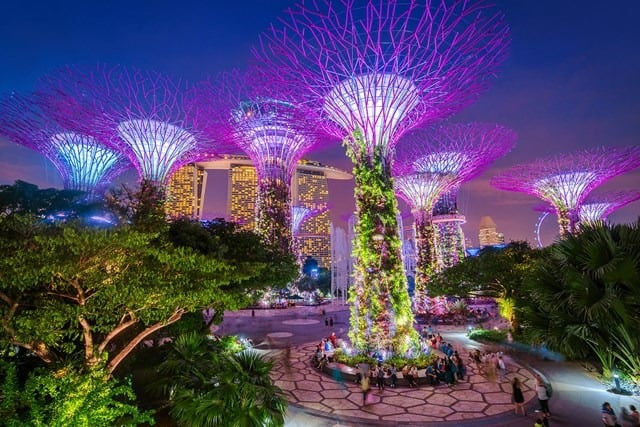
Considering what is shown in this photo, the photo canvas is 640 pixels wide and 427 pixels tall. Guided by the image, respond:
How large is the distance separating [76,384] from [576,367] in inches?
639

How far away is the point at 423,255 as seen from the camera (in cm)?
2800

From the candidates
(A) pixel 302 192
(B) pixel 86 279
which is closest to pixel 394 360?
(B) pixel 86 279

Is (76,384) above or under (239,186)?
under

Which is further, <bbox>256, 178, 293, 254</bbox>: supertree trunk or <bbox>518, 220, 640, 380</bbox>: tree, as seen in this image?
<bbox>256, 178, 293, 254</bbox>: supertree trunk

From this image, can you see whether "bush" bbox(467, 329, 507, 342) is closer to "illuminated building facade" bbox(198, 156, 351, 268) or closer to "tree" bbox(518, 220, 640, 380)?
"tree" bbox(518, 220, 640, 380)

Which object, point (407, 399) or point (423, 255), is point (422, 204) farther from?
point (407, 399)

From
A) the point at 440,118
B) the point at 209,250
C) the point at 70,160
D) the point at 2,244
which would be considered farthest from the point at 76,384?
the point at 70,160

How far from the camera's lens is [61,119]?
23312 millimetres

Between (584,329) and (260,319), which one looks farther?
(260,319)

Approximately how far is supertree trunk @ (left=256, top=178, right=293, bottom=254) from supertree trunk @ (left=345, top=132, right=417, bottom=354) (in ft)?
63.2

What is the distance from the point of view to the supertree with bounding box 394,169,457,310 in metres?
27.8

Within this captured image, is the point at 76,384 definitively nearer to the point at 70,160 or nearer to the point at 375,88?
the point at 375,88

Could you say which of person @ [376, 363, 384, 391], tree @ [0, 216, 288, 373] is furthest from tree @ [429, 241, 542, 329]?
tree @ [0, 216, 288, 373]

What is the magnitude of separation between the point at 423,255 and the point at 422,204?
13.5ft
